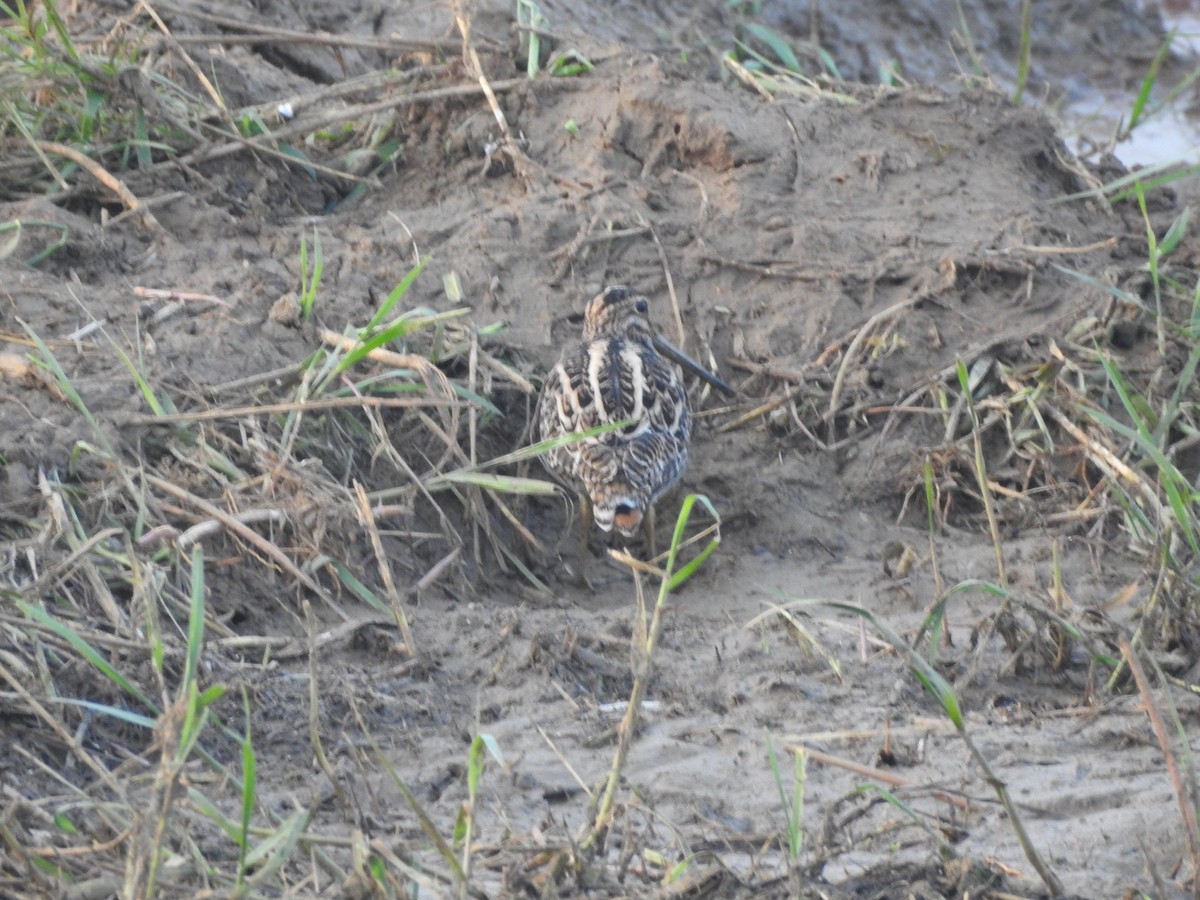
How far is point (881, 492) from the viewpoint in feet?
19.6

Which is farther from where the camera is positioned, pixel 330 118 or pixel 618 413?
pixel 330 118

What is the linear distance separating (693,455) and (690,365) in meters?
0.37

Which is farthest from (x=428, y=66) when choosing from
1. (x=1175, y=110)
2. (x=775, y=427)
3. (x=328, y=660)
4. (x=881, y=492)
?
(x=1175, y=110)

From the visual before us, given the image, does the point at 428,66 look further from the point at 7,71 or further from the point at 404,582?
the point at 404,582

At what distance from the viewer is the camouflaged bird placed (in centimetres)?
552

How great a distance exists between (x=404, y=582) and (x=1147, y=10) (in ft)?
27.7

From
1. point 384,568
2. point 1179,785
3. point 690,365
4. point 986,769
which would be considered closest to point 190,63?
point 690,365

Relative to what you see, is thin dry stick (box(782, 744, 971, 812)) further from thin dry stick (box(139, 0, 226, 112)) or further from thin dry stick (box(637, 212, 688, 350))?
thin dry stick (box(139, 0, 226, 112))

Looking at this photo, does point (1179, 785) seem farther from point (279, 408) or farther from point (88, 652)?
point (279, 408)

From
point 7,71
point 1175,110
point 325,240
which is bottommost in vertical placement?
point 1175,110

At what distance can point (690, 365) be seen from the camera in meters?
6.30

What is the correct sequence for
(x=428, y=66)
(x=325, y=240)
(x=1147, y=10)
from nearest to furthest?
(x=325, y=240) < (x=428, y=66) < (x=1147, y=10)

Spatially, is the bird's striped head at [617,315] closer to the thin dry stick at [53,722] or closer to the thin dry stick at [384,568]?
the thin dry stick at [384,568]

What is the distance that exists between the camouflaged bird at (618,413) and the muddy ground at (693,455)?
0.70 ft
